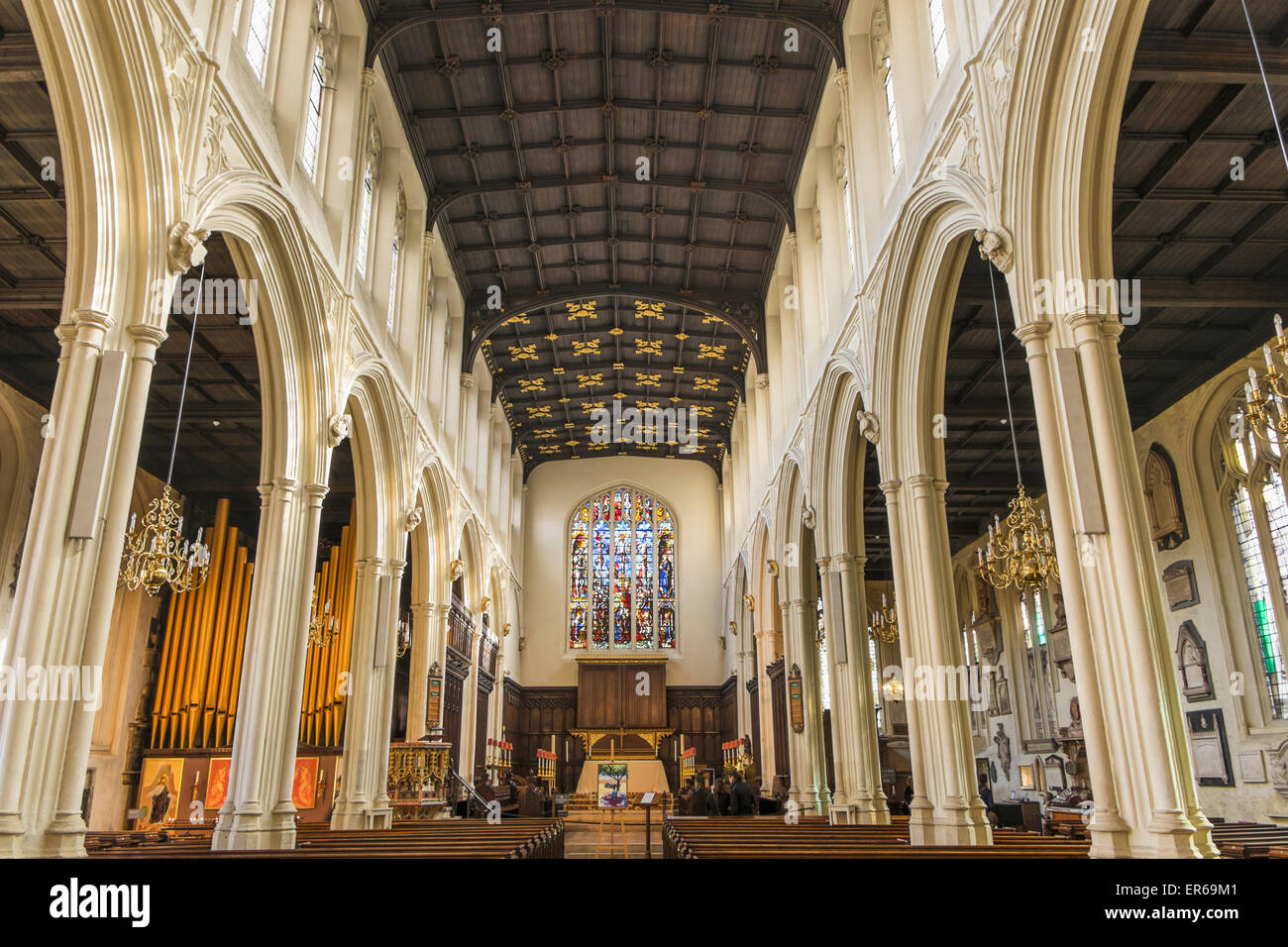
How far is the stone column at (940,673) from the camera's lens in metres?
8.47

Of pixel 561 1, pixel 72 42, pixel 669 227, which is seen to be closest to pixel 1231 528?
pixel 669 227

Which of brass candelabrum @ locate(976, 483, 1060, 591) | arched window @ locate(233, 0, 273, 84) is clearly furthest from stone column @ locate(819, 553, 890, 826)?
arched window @ locate(233, 0, 273, 84)

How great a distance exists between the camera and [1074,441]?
598cm

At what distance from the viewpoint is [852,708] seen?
12008mm

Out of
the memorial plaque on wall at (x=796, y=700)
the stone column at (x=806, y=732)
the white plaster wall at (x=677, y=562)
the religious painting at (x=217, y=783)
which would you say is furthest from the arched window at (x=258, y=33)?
the white plaster wall at (x=677, y=562)

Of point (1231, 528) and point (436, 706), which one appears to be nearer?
point (1231, 528)

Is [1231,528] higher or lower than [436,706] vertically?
higher

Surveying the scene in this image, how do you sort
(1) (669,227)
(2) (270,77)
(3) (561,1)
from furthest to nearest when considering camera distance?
(1) (669,227)
(3) (561,1)
(2) (270,77)

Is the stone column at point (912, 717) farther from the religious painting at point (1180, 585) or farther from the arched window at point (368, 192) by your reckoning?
the arched window at point (368, 192)

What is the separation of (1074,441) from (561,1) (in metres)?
9.33

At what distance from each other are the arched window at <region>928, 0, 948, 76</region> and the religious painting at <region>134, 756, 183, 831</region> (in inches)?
562

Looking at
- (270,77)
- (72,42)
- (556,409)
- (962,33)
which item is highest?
(556,409)

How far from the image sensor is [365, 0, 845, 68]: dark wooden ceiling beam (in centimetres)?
1198
